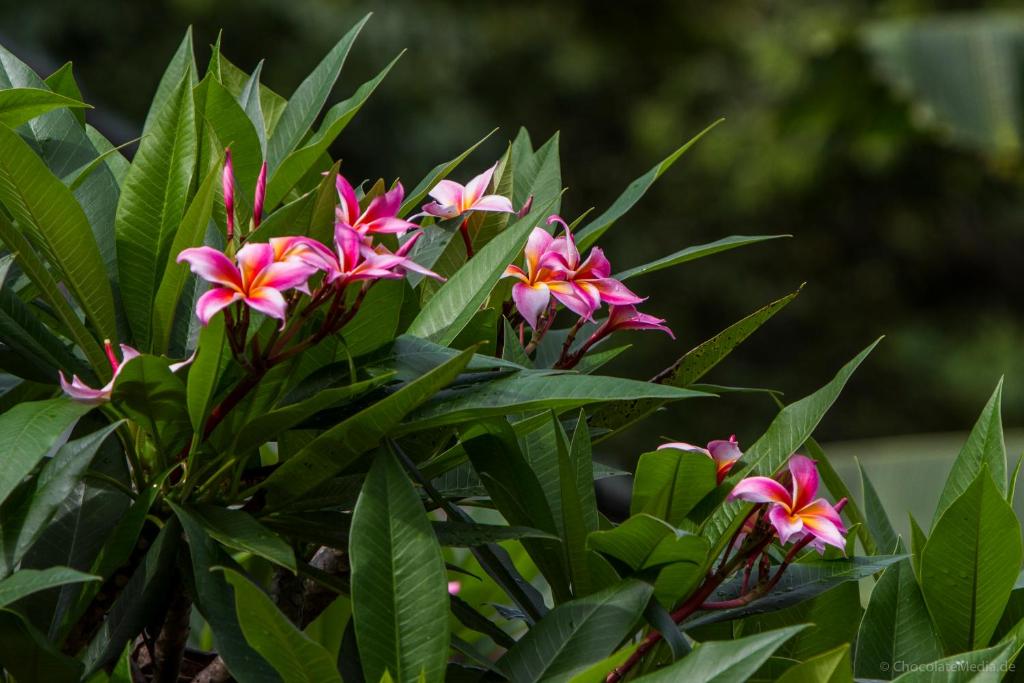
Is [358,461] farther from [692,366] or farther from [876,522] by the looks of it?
[876,522]

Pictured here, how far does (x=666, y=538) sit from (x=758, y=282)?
8.91m

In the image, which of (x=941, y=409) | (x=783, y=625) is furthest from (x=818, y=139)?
(x=783, y=625)

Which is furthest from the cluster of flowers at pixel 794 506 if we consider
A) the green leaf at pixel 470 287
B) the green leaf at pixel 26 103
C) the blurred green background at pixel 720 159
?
the blurred green background at pixel 720 159

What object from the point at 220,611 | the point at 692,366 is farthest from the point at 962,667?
the point at 220,611

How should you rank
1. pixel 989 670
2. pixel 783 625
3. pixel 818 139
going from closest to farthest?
1. pixel 989 670
2. pixel 783 625
3. pixel 818 139

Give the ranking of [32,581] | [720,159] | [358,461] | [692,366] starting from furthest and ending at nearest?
[720,159] < [692,366] < [358,461] < [32,581]

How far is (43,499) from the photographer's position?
1.70ft

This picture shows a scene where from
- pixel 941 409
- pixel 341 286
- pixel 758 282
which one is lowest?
pixel 941 409

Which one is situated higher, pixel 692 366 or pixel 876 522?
pixel 692 366

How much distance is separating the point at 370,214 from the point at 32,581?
212 millimetres

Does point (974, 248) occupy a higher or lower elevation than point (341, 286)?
lower

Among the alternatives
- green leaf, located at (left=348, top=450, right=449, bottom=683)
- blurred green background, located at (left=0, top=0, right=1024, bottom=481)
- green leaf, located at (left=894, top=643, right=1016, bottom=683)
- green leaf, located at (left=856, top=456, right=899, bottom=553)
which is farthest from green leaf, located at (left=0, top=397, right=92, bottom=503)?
blurred green background, located at (left=0, top=0, right=1024, bottom=481)

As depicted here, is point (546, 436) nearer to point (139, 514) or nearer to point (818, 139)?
point (139, 514)

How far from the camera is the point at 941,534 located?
2.05ft
